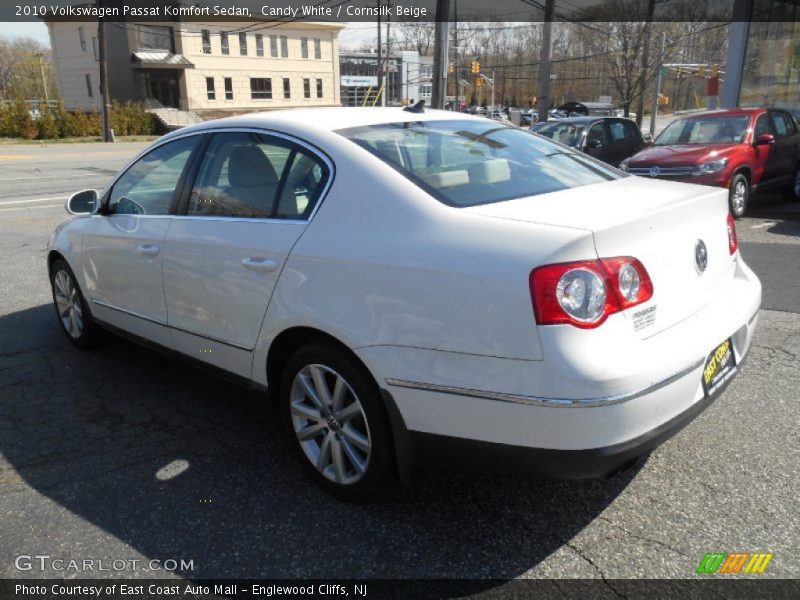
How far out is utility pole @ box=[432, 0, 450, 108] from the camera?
19.6 metres

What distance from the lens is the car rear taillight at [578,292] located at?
2188 millimetres

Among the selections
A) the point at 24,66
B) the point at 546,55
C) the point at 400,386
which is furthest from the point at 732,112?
the point at 24,66

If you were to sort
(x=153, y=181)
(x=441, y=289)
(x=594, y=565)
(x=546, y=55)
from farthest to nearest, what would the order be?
(x=546, y=55) → (x=153, y=181) → (x=594, y=565) → (x=441, y=289)

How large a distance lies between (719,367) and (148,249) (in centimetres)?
296

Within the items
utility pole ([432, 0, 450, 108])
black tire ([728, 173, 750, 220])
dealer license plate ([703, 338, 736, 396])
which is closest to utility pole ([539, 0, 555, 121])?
utility pole ([432, 0, 450, 108])

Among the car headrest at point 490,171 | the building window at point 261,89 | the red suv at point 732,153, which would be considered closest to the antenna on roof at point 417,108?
the car headrest at point 490,171

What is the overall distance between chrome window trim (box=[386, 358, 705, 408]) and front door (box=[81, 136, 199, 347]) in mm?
1923

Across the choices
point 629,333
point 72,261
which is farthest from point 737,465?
point 72,261

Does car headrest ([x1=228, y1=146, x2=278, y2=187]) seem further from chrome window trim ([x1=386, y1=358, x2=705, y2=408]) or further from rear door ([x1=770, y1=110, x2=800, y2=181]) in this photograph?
rear door ([x1=770, y1=110, x2=800, y2=181])

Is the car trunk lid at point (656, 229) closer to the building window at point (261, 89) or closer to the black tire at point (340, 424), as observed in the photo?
the black tire at point (340, 424)

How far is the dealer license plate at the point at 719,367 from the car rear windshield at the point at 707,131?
9109mm

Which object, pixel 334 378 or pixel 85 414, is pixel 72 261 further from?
pixel 334 378

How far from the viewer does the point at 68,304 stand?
4.91 metres

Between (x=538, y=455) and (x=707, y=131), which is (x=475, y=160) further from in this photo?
(x=707, y=131)
